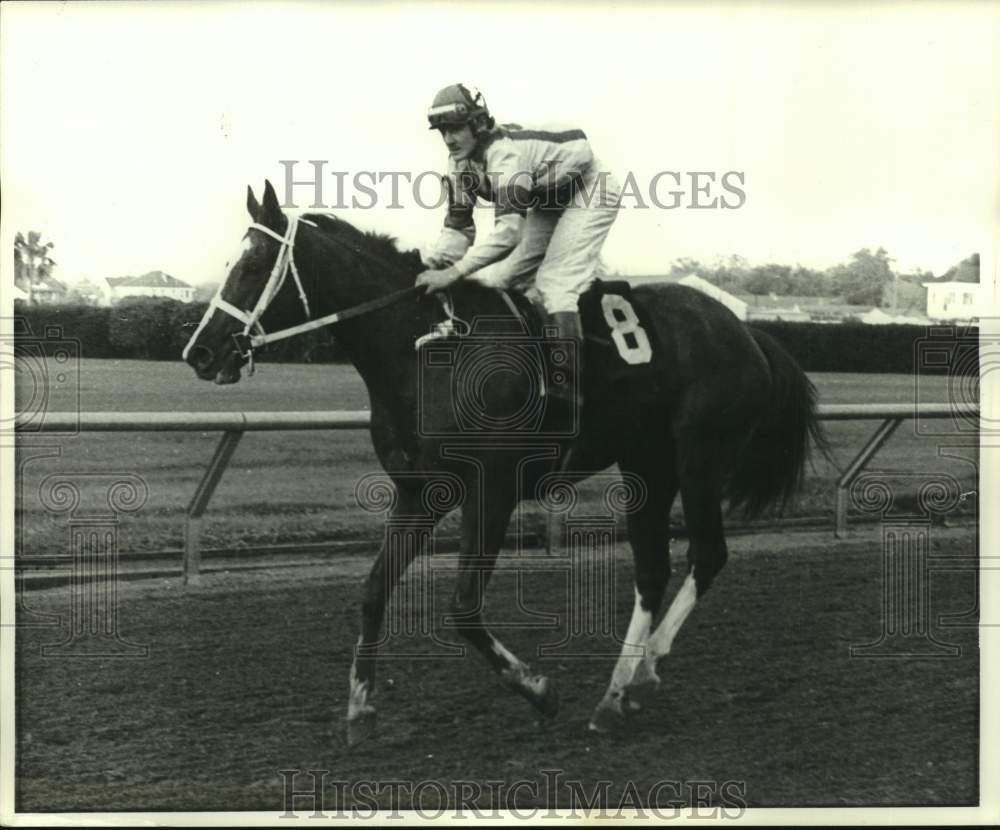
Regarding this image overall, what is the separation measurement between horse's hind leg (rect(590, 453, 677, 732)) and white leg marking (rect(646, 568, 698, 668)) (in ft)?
0.10

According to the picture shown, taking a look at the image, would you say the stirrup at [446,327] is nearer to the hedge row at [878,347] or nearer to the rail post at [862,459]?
the hedge row at [878,347]

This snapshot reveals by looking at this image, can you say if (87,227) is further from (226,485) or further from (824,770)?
(824,770)

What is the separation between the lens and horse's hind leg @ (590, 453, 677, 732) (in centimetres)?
502

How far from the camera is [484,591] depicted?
4.76m

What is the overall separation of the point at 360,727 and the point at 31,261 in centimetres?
204

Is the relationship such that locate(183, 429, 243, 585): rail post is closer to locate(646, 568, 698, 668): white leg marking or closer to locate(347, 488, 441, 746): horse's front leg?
locate(347, 488, 441, 746): horse's front leg

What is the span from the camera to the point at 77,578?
4.99 m

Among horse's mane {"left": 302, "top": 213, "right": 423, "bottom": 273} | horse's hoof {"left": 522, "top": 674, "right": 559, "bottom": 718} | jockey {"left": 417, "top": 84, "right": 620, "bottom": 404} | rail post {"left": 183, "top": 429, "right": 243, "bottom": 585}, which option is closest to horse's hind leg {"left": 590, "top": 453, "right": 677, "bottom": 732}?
horse's hoof {"left": 522, "top": 674, "right": 559, "bottom": 718}

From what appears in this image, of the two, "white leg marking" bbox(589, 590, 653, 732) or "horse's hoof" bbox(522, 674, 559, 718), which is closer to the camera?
"horse's hoof" bbox(522, 674, 559, 718)

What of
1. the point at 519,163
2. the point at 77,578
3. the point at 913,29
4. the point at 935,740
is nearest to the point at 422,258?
the point at 519,163

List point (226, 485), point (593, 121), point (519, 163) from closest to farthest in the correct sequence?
point (519, 163) < point (593, 121) < point (226, 485)

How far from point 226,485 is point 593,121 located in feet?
7.07

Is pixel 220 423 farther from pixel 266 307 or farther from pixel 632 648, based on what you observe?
pixel 632 648

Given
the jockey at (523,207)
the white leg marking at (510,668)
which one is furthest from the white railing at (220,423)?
the white leg marking at (510,668)
